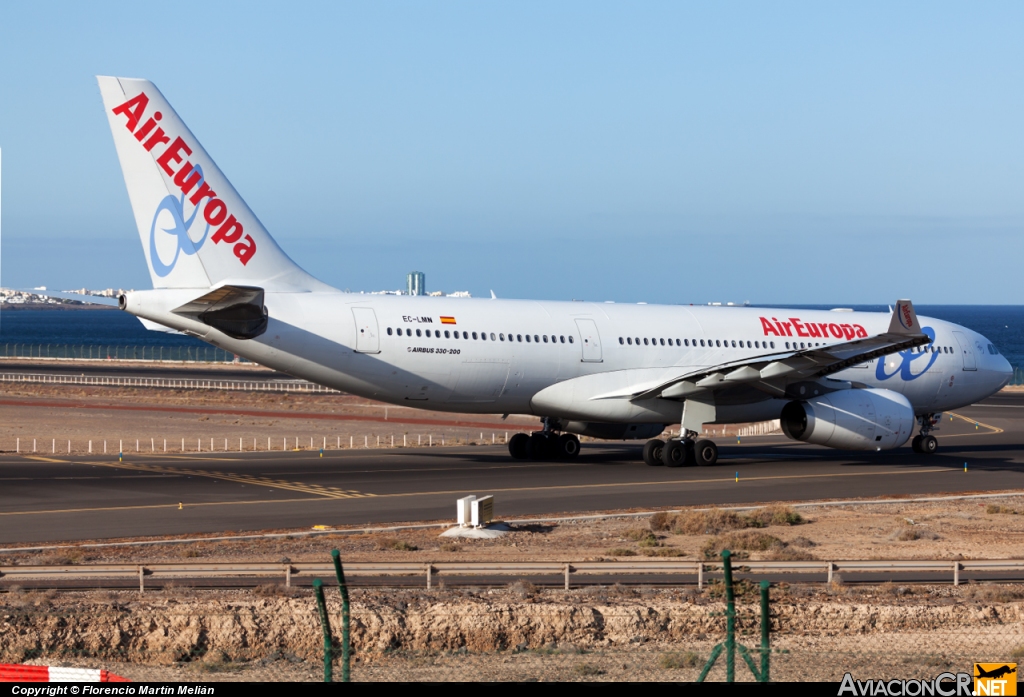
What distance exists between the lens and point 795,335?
39.8 m

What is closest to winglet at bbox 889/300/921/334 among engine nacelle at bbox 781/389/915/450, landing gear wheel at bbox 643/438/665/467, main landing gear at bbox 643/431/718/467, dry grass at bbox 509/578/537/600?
engine nacelle at bbox 781/389/915/450

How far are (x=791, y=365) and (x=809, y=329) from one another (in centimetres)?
692

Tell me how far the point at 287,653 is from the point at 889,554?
1125 cm

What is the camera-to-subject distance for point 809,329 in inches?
1585

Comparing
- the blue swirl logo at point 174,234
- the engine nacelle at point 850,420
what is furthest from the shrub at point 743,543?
the blue swirl logo at point 174,234

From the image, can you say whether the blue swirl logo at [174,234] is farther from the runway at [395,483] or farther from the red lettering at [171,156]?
the runway at [395,483]

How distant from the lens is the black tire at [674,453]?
3525 centimetres

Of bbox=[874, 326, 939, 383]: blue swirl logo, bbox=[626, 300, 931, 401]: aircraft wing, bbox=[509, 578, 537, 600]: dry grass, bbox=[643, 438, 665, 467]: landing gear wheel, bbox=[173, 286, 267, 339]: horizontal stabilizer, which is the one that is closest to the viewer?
bbox=[509, 578, 537, 600]: dry grass

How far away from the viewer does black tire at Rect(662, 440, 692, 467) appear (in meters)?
35.2

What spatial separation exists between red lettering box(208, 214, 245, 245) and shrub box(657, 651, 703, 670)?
64.8 feet

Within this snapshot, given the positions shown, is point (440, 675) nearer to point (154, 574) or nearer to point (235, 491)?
point (154, 574)

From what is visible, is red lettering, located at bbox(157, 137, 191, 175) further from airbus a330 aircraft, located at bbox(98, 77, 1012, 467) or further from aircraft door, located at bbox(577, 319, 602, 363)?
aircraft door, located at bbox(577, 319, 602, 363)

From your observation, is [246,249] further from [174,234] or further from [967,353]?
[967,353]

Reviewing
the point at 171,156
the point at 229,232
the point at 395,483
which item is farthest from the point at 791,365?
the point at 171,156
